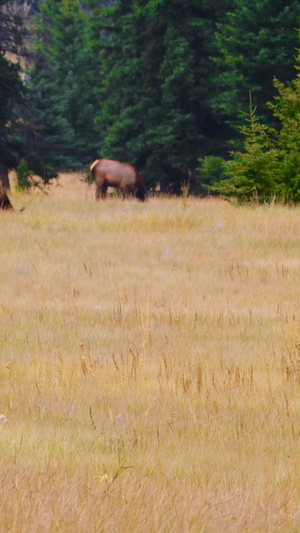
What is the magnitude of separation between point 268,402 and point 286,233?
751 centimetres

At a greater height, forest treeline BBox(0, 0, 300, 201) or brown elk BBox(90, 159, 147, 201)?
forest treeline BBox(0, 0, 300, 201)

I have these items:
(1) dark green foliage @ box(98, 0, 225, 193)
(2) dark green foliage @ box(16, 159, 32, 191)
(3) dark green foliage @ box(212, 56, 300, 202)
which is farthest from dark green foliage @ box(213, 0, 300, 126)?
(3) dark green foliage @ box(212, 56, 300, 202)

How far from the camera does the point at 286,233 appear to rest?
11844 millimetres

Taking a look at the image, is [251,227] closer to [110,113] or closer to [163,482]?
[163,482]

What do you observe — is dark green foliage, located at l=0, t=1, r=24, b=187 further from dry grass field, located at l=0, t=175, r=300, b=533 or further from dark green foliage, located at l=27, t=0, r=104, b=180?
dry grass field, located at l=0, t=175, r=300, b=533

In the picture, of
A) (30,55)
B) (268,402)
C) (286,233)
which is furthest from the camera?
(30,55)

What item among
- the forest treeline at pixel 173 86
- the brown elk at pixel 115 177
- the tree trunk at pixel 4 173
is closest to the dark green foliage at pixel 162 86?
the forest treeline at pixel 173 86

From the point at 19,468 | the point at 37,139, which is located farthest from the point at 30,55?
the point at 19,468

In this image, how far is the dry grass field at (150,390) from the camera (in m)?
2.89

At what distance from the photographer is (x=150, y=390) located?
4824 millimetres

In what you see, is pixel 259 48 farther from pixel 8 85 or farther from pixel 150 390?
pixel 150 390

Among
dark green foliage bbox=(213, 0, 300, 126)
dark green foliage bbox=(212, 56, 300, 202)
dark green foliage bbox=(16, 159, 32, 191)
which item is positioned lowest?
dark green foliage bbox=(16, 159, 32, 191)

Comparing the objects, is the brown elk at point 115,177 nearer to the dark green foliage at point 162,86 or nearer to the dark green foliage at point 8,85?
the dark green foliage at point 8,85

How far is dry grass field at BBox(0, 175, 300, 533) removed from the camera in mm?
2891
